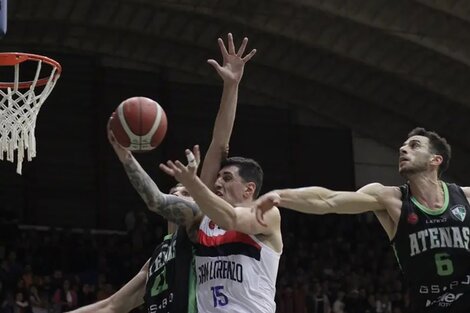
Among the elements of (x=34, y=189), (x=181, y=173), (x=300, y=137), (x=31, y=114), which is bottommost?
(x=181, y=173)

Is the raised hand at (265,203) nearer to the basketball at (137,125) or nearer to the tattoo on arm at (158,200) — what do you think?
the tattoo on arm at (158,200)

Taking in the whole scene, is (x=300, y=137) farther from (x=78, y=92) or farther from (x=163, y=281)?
(x=163, y=281)

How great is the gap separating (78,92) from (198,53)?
314 centimetres

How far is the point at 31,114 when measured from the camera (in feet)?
31.4

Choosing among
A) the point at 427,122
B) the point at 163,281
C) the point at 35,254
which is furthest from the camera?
the point at 427,122

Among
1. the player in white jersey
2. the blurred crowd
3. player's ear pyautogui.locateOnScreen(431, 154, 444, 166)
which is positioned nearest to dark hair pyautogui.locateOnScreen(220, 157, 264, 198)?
the player in white jersey

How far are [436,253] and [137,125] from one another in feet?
7.18

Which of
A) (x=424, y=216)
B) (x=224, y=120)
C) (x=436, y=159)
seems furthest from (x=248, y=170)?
(x=436, y=159)

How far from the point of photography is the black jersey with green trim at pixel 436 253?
276 inches

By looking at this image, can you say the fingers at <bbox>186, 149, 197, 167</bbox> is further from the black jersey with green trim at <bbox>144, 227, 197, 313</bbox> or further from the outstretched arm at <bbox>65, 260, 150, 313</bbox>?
the outstretched arm at <bbox>65, 260, 150, 313</bbox>

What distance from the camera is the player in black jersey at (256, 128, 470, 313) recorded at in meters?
6.96

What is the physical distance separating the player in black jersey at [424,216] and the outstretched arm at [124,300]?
1.58m

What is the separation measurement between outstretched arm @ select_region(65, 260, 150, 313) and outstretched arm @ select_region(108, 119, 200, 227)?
1.02 m

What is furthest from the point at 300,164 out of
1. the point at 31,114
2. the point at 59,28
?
the point at 31,114
